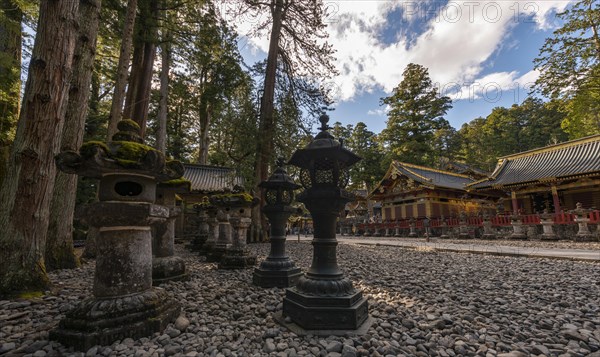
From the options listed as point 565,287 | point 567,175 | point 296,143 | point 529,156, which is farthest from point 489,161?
point 565,287

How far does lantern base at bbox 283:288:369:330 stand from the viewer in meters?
2.67

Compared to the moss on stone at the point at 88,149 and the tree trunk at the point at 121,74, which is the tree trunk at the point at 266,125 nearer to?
the tree trunk at the point at 121,74

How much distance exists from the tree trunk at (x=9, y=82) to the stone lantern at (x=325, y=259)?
8161 millimetres

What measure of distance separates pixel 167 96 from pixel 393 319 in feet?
45.6

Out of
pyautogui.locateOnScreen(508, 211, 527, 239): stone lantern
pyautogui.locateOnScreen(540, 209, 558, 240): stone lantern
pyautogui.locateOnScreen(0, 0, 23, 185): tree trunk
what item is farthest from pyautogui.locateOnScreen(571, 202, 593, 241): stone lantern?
pyautogui.locateOnScreen(0, 0, 23, 185): tree trunk

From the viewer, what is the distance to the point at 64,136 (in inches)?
214

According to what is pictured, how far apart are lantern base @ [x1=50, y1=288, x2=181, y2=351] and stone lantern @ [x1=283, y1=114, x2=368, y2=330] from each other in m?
1.37

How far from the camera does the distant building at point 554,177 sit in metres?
12.7

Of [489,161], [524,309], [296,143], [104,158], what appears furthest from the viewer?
[489,161]

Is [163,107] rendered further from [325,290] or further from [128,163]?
[325,290]

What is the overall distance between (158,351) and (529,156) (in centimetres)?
2151

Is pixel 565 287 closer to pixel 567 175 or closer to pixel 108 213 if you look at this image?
pixel 108 213

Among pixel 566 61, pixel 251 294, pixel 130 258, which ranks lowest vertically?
pixel 251 294

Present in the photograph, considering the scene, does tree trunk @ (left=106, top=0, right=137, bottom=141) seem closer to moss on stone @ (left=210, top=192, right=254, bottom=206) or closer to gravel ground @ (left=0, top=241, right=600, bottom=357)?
moss on stone @ (left=210, top=192, right=254, bottom=206)
